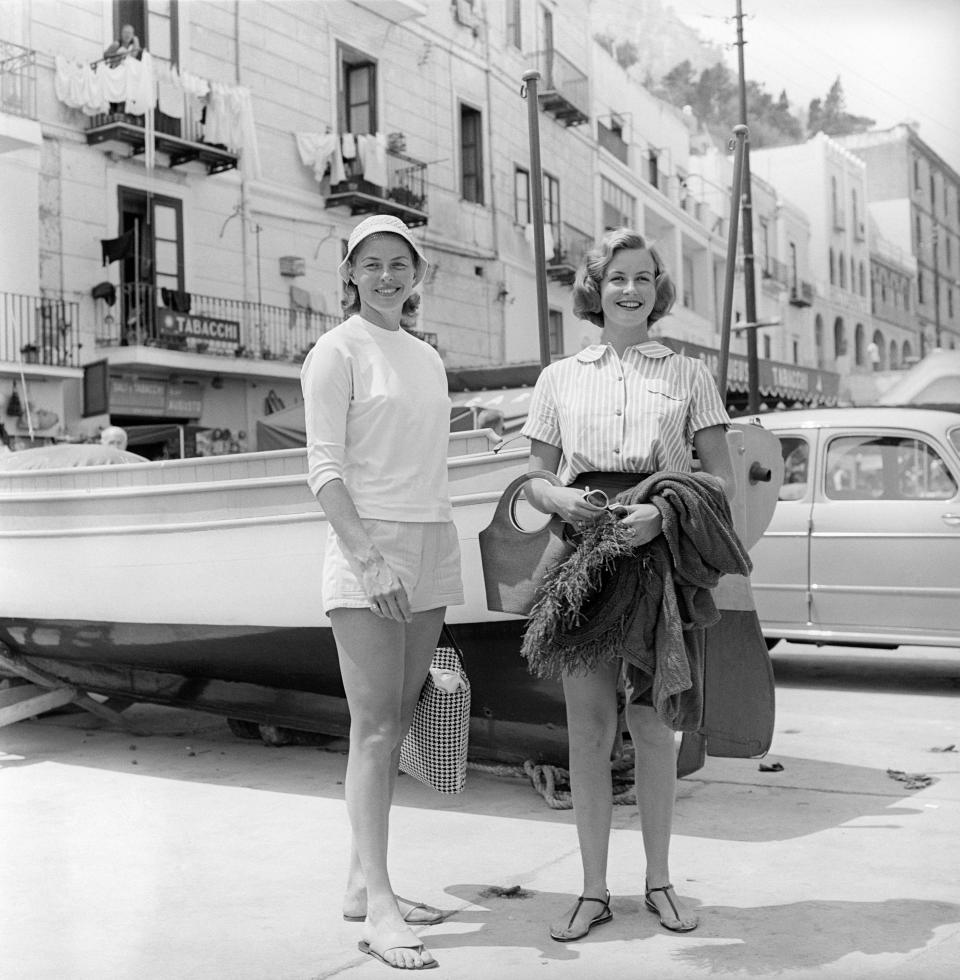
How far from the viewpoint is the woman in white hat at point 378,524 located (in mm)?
2463

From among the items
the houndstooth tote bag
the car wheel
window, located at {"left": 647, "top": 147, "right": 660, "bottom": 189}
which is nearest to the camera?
the houndstooth tote bag

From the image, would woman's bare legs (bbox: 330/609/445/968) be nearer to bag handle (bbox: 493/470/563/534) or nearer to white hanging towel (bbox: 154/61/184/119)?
bag handle (bbox: 493/470/563/534)

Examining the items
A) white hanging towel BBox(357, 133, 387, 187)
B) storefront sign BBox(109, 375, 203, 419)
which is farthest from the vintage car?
storefront sign BBox(109, 375, 203, 419)

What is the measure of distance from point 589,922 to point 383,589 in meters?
0.87

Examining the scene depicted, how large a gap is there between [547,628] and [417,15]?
257 cm

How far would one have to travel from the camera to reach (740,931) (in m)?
2.61

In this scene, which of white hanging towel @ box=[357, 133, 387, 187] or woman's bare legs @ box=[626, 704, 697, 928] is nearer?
woman's bare legs @ box=[626, 704, 697, 928]

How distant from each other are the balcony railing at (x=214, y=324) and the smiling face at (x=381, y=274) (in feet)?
4.41

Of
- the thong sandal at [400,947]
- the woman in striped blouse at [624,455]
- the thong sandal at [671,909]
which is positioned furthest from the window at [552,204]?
the thong sandal at [400,947]

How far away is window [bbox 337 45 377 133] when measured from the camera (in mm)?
4168

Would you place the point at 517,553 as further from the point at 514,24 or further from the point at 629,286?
the point at 514,24

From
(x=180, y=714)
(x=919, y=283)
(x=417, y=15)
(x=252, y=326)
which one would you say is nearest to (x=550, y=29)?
(x=417, y=15)

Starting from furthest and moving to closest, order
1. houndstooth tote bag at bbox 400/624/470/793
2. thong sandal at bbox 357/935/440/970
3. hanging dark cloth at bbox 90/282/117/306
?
1. hanging dark cloth at bbox 90/282/117/306
2. houndstooth tote bag at bbox 400/624/470/793
3. thong sandal at bbox 357/935/440/970

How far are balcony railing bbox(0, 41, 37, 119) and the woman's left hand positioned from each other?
2273 millimetres
